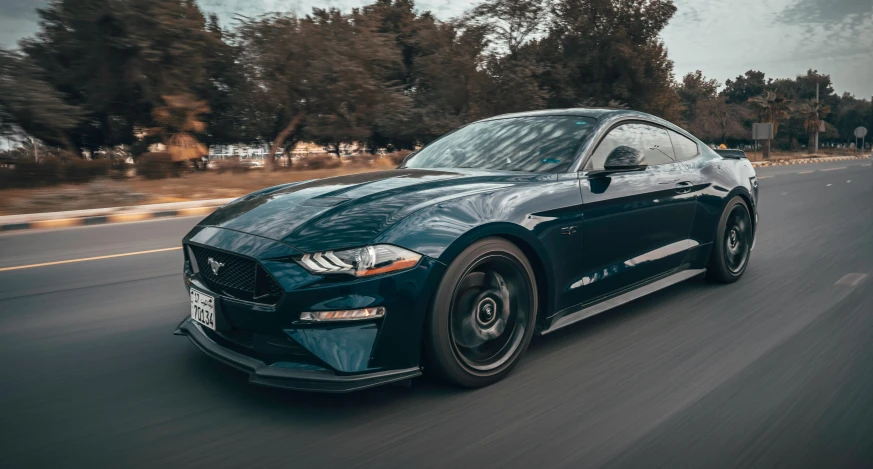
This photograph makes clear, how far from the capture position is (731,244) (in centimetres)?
538

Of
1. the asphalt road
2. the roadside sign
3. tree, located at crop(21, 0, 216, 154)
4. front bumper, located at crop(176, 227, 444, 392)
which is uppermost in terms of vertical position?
tree, located at crop(21, 0, 216, 154)

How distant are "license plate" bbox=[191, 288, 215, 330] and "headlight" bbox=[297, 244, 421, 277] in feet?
1.86

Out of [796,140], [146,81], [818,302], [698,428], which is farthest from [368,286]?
[796,140]

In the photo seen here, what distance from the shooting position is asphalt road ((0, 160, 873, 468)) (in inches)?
99.3

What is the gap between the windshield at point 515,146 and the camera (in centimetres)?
390

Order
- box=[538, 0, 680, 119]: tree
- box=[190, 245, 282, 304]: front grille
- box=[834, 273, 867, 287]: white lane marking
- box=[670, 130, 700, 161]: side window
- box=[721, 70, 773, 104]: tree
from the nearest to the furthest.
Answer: box=[190, 245, 282, 304]: front grille < box=[670, 130, 700, 161]: side window < box=[834, 273, 867, 287]: white lane marking < box=[538, 0, 680, 119]: tree < box=[721, 70, 773, 104]: tree

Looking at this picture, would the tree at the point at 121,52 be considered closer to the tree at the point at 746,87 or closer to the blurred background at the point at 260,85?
the blurred background at the point at 260,85

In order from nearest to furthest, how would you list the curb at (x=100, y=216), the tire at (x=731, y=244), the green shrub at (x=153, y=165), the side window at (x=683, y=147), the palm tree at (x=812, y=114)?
the side window at (x=683, y=147), the tire at (x=731, y=244), the curb at (x=100, y=216), the green shrub at (x=153, y=165), the palm tree at (x=812, y=114)

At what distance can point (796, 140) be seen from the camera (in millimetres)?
89375

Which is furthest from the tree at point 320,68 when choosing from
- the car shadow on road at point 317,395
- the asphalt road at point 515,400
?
the car shadow on road at point 317,395

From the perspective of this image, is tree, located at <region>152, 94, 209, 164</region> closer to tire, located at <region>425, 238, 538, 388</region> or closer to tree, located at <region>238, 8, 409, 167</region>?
tree, located at <region>238, 8, 409, 167</region>

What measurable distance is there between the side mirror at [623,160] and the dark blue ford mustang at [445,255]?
0.04ft

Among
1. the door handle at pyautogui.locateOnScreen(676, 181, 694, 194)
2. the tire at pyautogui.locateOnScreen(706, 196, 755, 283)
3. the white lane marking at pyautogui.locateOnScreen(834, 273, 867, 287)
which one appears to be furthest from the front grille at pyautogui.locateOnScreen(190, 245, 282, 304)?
the white lane marking at pyautogui.locateOnScreen(834, 273, 867, 287)

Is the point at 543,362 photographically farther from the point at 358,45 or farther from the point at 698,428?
the point at 358,45
